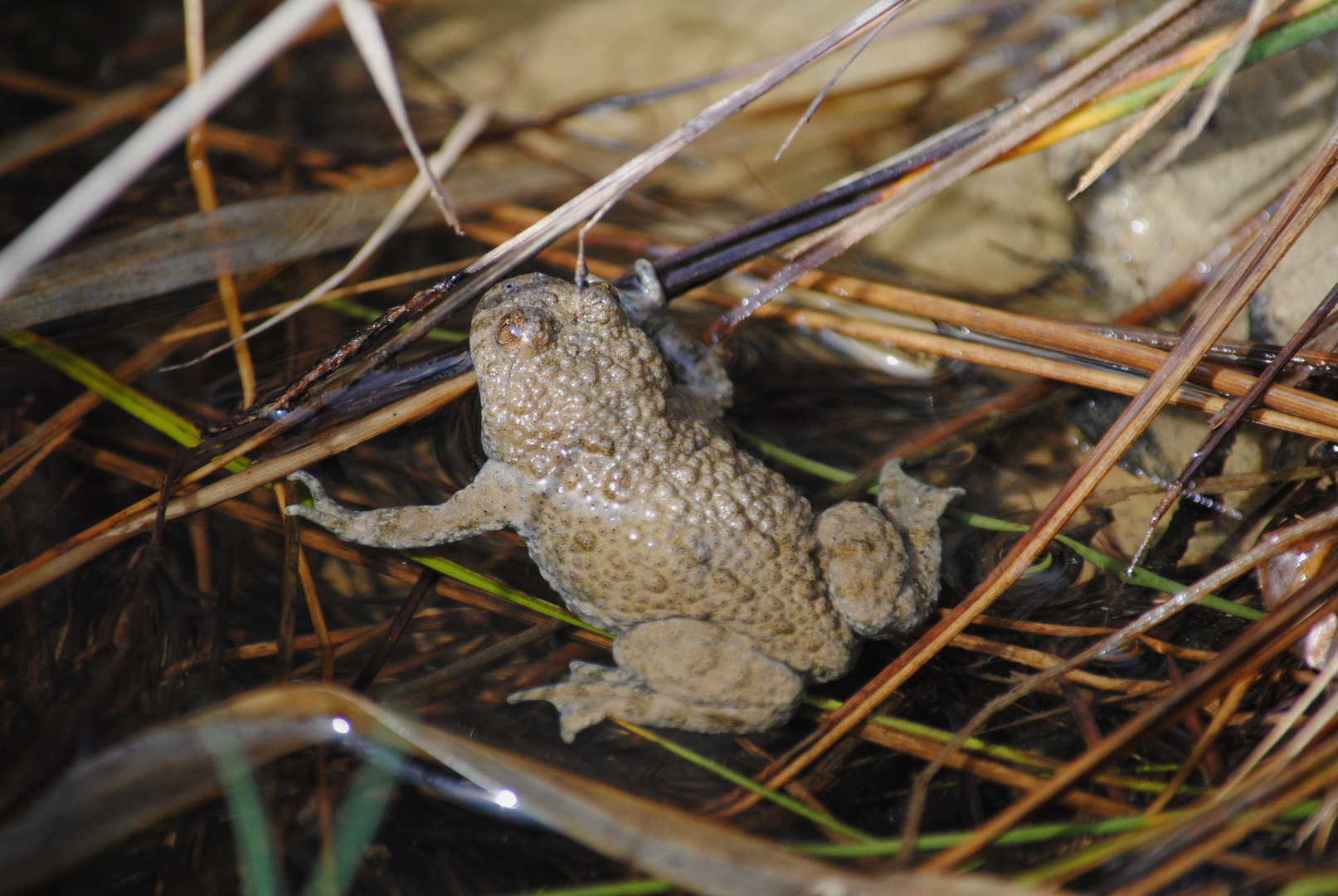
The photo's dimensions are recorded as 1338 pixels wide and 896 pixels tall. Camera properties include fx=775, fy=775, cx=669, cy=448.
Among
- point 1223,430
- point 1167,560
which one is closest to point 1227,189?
point 1223,430

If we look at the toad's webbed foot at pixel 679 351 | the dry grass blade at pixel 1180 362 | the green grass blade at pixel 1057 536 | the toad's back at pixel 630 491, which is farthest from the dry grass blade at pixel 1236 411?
the toad's webbed foot at pixel 679 351

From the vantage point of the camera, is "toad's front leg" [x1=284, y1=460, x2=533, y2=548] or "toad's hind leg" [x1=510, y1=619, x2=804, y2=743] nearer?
"toad's hind leg" [x1=510, y1=619, x2=804, y2=743]

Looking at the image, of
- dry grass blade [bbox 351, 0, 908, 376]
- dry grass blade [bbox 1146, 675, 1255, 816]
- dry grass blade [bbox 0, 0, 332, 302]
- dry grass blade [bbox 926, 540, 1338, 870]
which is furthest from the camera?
dry grass blade [bbox 351, 0, 908, 376]

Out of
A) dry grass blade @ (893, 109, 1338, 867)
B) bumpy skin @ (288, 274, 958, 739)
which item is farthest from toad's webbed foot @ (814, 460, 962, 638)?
dry grass blade @ (893, 109, 1338, 867)

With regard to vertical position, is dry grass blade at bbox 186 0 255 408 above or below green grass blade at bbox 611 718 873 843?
above

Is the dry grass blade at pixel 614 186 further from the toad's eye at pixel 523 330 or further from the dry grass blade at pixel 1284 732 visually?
the dry grass blade at pixel 1284 732

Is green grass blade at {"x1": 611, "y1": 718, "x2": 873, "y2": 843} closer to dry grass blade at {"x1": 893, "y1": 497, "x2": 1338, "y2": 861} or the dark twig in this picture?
dry grass blade at {"x1": 893, "y1": 497, "x2": 1338, "y2": 861}

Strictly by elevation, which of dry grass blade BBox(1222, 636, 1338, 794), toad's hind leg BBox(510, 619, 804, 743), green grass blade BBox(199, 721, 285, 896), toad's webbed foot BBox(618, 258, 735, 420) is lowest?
dry grass blade BBox(1222, 636, 1338, 794)
